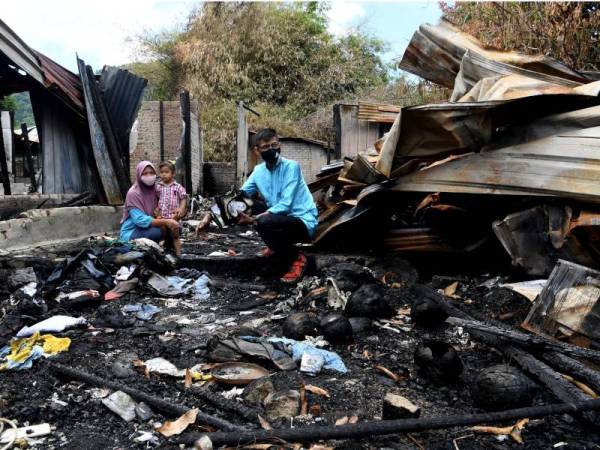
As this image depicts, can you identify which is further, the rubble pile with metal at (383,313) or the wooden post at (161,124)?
the wooden post at (161,124)

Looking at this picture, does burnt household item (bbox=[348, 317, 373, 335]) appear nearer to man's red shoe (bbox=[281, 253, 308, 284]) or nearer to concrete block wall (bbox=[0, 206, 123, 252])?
man's red shoe (bbox=[281, 253, 308, 284])

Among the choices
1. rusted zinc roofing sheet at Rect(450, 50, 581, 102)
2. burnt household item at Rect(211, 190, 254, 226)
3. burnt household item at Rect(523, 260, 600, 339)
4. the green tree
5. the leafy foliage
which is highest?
the green tree

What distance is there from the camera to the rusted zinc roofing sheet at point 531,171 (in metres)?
3.52

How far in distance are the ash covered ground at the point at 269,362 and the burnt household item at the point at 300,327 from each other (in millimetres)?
192

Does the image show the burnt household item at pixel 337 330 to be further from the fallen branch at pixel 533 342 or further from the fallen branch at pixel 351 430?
the fallen branch at pixel 351 430

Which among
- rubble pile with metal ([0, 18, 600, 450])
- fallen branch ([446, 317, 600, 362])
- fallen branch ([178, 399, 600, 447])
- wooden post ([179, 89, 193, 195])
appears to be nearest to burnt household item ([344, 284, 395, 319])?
rubble pile with metal ([0, 18, 600, 450])

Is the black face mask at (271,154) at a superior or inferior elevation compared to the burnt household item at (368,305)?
superior

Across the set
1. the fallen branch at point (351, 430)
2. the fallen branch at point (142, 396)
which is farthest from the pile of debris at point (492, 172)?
the fallen branch at point (142, 396)

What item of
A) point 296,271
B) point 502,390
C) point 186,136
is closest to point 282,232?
point 296,271

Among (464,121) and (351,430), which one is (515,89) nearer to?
(464,121)

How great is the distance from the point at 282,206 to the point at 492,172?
201 cm

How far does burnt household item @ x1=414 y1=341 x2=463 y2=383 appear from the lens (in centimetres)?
261

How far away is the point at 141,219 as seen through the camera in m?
5.40

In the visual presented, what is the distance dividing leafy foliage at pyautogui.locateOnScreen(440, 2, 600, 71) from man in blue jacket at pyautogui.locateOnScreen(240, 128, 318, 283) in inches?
135
